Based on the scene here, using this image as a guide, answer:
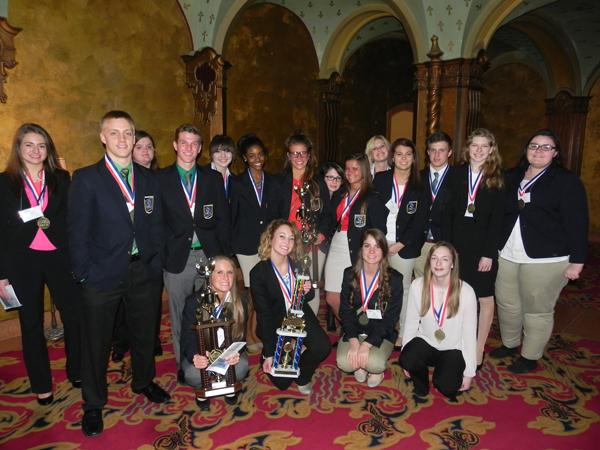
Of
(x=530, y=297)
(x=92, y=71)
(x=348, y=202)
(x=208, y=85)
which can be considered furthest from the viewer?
(x=208, y=85)

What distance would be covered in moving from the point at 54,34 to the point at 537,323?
5282 millimetres

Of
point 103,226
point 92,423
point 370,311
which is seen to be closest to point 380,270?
point 370,311

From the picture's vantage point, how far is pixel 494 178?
3.21 meters

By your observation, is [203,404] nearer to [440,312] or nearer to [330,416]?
[330,416]

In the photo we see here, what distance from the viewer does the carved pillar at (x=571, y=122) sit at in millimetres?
10562

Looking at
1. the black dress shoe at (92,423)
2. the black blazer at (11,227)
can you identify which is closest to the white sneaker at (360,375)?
the black dress shoe at (92,423)

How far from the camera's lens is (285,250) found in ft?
10.6


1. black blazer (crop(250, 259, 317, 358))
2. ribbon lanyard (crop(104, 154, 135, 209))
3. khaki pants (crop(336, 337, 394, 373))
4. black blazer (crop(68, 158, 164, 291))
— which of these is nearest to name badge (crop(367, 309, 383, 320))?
khaki pants (crop(336, 337, 394, 373))

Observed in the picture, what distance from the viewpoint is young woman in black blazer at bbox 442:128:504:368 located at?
3.22m

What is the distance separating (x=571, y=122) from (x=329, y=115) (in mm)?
6680

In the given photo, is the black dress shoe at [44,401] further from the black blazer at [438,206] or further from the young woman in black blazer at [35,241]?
the black blazer at [438,206]

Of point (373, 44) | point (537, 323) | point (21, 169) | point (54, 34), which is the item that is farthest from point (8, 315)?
point (373, 44)

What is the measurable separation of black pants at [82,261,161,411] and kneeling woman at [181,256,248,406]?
0.23 m

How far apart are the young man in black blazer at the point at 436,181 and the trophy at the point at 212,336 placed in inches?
69.8
